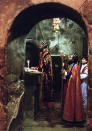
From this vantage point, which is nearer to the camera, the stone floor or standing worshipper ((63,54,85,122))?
the stone floor

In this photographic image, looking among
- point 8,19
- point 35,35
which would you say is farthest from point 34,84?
point 35,35

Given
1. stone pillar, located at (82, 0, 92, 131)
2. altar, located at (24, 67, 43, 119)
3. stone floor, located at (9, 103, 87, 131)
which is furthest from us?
altar, located at (24, 67, 43, 119)

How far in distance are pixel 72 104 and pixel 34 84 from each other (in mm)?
1147

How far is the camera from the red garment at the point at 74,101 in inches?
203

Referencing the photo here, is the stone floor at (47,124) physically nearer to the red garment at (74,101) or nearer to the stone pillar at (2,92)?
the red garment at (74,101)

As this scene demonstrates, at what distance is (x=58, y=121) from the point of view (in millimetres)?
5332

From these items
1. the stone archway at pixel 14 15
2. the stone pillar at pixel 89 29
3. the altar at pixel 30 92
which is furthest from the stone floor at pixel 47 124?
the stone pillar at pixel 89 29

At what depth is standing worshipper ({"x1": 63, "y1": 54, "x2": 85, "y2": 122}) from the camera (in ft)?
16.9

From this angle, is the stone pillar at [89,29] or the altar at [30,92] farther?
the altar at [30,92]

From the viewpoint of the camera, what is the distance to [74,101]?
17.0 feet

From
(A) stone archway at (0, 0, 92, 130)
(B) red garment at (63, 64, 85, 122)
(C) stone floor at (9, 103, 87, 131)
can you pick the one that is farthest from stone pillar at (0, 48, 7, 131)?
(B) red garment at (63, 64, 85, 122)

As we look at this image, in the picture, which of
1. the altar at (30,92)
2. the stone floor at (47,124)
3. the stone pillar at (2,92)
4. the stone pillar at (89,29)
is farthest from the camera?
the altar at (30,92)

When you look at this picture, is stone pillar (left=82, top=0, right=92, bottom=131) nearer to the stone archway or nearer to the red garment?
the stone archway

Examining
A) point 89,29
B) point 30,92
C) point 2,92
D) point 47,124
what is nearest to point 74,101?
point 47,124
